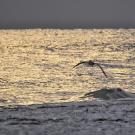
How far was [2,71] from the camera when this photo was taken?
47.5 meters

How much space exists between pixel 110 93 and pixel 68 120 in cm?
837

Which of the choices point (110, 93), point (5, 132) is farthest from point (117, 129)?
point (110, 93)

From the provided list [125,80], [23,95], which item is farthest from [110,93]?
[125,80]

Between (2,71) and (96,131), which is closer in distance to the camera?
(96,131)

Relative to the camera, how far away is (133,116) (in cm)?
1409

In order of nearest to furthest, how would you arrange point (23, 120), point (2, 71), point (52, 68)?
point (23, 120)
point (2, 71)
point (52, 68)

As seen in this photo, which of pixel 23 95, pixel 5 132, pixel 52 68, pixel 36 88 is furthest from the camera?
pixel 52 68

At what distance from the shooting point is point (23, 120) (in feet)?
45.0

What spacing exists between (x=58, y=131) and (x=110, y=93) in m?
9.54

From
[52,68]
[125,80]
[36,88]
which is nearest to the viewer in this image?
[36,88]

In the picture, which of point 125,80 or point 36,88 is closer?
point 36,88

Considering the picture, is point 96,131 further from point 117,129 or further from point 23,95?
point 23,95

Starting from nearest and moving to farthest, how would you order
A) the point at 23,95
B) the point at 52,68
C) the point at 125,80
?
1. the point at 23,95
2. the point at 125,80
3. the point at 52,68

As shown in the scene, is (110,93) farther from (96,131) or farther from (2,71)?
(2,71)
